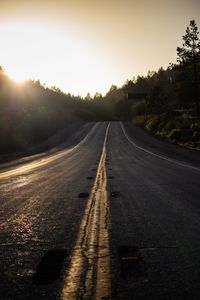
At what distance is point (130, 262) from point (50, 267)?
2.77 ft

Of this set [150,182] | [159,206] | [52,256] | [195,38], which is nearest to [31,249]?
[52,256]

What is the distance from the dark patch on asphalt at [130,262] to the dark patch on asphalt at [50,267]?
25.3 inches

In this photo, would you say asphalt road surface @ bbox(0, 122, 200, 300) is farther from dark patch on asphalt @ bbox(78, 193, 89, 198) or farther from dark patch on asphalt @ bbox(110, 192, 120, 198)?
dark patch on asphalt @ bbox(78, 193, 89, 198)

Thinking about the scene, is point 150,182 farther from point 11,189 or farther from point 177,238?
point 177,238

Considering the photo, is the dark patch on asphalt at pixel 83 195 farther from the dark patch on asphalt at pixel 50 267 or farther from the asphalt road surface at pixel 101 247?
the dark patch on asphalt at pixel 50 267

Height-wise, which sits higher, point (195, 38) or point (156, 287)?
point (195, 38)

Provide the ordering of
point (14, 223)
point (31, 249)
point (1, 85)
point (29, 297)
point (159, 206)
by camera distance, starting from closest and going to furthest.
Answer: point (29, 297) → point (31, 249) → point (14, 223) → point (159, 206) → point (1, 85)

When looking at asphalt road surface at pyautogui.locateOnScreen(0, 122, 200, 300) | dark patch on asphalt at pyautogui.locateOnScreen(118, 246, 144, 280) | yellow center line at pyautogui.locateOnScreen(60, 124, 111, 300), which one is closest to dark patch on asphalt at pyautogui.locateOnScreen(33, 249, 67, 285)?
asphalt road surface at pyautogui.locateOnScreen(0, 122, 200, 300)

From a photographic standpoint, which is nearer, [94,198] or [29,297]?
[29,297]

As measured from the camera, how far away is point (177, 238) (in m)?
5.14

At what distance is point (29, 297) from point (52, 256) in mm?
1214

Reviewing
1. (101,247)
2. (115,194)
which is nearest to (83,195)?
(115,194)

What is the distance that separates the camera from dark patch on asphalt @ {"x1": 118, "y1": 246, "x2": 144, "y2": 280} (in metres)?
3.78

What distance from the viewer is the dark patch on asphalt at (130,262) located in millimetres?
3779
